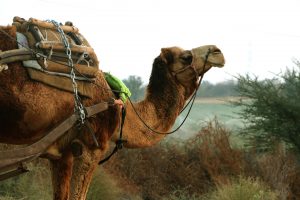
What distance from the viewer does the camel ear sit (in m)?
7.34

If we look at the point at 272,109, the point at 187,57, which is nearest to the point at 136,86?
the point at 272,109

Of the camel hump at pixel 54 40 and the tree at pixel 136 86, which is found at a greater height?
the camel hump at pixel 54 40

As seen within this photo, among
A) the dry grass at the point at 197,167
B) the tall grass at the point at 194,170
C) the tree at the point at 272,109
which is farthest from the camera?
the tree at the point at 272,109

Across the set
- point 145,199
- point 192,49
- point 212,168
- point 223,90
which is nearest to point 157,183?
point 145,199

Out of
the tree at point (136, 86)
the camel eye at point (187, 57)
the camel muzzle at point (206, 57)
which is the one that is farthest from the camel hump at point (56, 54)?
the tree at point (136, 86)

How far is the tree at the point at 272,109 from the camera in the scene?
1479cm

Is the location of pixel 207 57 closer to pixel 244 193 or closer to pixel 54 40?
pixel 54 40

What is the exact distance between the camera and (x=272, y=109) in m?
15.3

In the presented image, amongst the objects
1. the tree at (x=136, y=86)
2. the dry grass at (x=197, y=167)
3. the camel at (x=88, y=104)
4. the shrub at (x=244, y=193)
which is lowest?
the tree at (x=136, y=86)

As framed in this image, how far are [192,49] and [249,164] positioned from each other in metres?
7.03

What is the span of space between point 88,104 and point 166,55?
166 cm

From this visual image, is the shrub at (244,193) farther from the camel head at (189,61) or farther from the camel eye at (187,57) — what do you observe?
the camel eye at (187,57)

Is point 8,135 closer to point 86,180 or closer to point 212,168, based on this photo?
point 86,180

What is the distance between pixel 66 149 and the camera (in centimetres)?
606
